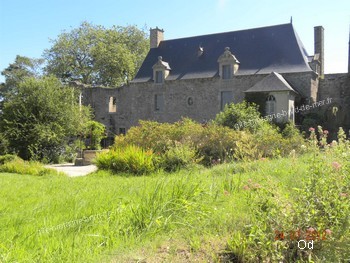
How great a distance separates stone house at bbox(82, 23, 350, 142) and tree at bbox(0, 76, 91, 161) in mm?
8784

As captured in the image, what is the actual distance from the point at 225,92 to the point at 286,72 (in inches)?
163

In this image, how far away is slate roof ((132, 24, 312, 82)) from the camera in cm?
2162

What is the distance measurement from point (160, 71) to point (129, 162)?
57.4 ft

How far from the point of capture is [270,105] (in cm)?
1988

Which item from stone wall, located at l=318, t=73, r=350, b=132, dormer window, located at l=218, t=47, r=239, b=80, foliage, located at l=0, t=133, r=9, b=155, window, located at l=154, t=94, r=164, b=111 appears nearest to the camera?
foliage, located at l=0, t=133, r=9, b=155

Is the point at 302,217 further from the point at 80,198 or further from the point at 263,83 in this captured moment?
the point at 263,83

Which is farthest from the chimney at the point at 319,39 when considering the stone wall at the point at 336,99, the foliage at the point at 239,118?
the foliage at the point at 239,118

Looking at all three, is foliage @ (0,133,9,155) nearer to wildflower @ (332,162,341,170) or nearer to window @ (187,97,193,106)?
window @ (187,97,193,106)

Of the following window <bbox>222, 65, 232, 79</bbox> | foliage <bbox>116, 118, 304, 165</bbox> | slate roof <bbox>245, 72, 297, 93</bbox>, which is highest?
window <bbox>222, 65, 232, 79</bbox>

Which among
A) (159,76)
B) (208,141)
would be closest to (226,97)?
(159,76)

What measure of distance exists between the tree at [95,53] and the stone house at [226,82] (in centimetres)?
699

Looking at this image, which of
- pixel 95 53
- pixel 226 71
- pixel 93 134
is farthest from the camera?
pixel 95 53

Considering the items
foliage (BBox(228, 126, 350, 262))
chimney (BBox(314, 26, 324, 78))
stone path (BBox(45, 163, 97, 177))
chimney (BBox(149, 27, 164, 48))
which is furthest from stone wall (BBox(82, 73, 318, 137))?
foliage (BBox(228, 126, 350, 262))

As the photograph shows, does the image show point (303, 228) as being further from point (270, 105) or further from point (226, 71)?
point (226, 71)
